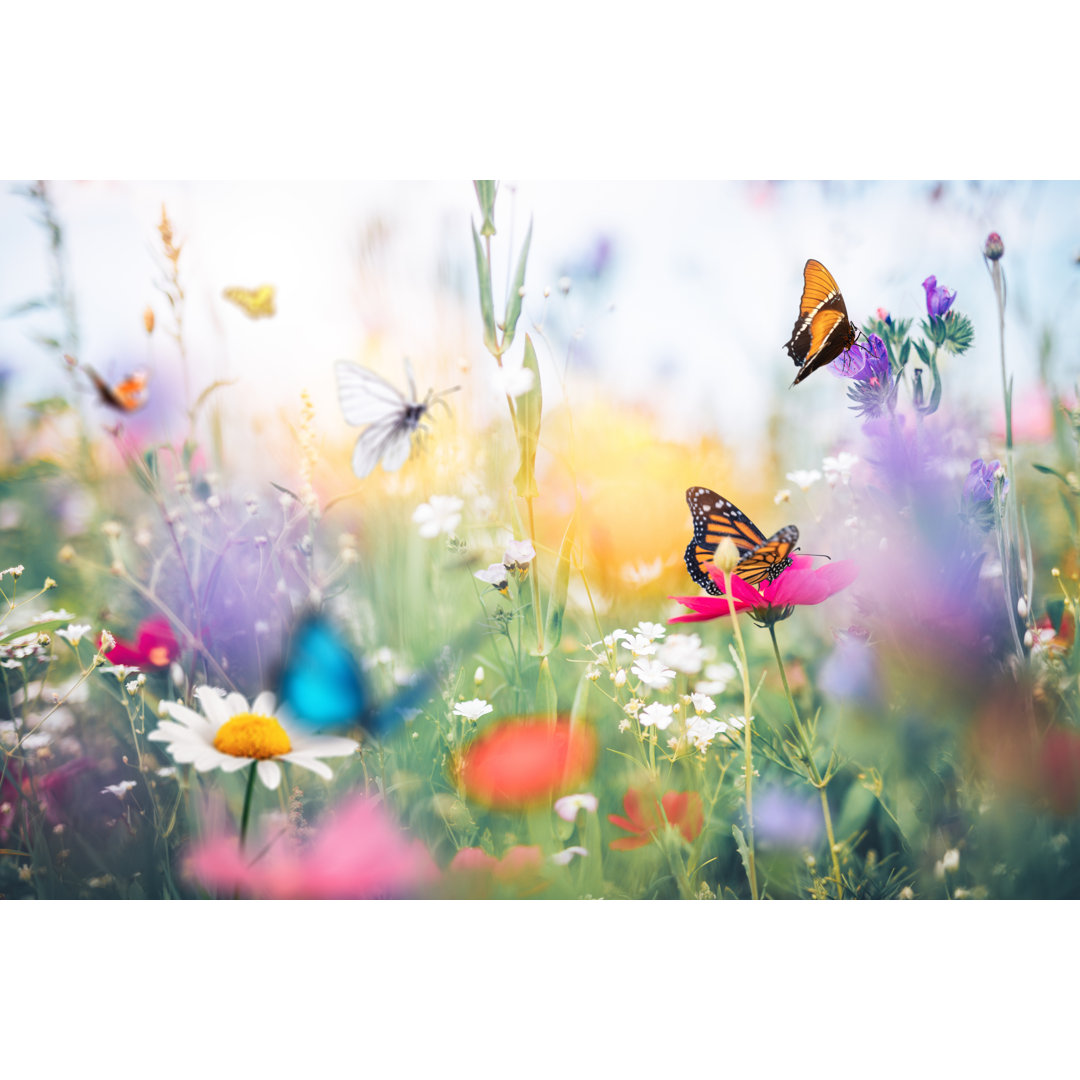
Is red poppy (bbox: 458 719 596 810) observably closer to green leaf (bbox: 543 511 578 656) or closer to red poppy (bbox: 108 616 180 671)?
green leaf (bbox: 543 511 578 656)

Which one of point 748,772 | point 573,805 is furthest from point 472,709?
point 748,772

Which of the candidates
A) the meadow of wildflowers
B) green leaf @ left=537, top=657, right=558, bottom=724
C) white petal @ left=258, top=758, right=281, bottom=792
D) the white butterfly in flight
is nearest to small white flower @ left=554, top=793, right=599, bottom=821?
the meadow of wildflowers

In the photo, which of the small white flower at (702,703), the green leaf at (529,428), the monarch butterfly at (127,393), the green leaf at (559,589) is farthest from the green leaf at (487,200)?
the small white flower at (702,703)

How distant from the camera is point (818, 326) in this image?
1323mm

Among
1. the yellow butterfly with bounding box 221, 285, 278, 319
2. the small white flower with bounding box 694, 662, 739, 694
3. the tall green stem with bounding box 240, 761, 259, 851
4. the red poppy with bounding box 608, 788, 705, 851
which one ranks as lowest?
the red poppy with bounding box 608, 788, 705, 851

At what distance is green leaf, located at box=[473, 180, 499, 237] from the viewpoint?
131 centimetres

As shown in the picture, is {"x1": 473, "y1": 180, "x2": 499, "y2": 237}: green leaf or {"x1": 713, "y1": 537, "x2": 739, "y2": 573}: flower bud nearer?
{"x1": 713, "y1": 537, "x2": 739, "y2": 573}: flower bud

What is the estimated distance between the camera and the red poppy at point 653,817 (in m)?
1.30

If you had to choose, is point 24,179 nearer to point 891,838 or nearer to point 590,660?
point 590,660

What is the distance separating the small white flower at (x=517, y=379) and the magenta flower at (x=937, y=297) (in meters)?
0.64

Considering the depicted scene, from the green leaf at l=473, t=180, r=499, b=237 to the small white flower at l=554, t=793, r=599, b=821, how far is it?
0.89m

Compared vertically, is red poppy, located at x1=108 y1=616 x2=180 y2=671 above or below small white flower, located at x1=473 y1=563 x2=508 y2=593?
below

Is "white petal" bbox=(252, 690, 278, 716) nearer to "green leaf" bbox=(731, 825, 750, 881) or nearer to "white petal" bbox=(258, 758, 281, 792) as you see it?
"white petal" bbox=(258, 758, 281, 792)

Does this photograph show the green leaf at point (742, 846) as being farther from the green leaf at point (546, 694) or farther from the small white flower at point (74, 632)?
the small white flower at point (74, 632)
